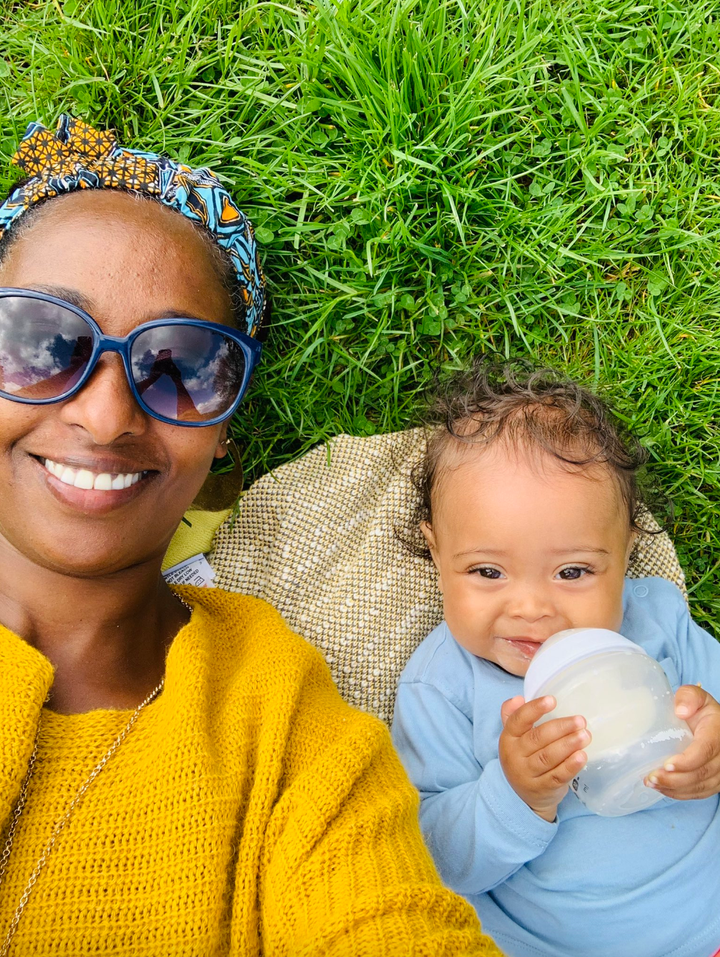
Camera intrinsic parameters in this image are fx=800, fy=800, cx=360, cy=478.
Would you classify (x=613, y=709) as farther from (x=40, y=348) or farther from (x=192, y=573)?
(x=40, y=348)

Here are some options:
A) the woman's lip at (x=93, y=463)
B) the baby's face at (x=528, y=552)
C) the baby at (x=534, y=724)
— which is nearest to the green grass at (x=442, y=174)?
the baby at (x=534, y=724)

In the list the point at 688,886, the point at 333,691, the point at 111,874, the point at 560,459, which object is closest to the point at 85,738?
the point at 111,874

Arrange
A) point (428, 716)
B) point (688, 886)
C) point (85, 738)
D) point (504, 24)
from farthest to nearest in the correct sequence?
1. point (504, 24)
2. point (428, 716)
3. point (688, 886)
4. point (85, 738)

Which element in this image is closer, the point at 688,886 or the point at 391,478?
the point at 688,886

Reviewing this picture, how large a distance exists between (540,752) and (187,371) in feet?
4.37

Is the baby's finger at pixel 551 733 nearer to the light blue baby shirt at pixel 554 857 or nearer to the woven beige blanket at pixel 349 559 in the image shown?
the light blue baby shirt at pixel 554 857

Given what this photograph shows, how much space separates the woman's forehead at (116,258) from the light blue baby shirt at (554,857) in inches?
58.4

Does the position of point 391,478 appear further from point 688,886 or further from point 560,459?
point 688,886

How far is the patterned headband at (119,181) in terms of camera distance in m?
2.25

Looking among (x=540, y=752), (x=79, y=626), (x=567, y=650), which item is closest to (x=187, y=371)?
(x=79, y=626)

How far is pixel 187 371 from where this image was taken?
209cm

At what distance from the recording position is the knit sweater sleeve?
1.83m

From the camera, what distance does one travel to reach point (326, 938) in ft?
5.98

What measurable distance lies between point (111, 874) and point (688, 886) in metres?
1.62
